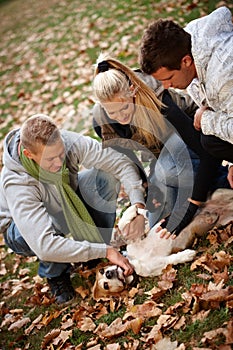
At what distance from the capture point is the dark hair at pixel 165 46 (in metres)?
2.68

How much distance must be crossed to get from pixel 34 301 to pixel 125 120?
1.53 metres

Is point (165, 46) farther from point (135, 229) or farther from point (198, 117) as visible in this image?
point (135, 229)

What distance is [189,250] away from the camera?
→ 3.05m

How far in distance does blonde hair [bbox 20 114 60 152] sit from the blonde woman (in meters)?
0.40

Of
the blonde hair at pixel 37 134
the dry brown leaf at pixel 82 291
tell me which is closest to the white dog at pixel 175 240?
the dry brown leaf at pixel 82 291

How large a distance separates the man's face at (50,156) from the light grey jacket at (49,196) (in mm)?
154

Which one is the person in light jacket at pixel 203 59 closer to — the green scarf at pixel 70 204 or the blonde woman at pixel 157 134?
the blonde woman at pixel 157 134

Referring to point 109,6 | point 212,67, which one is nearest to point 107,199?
point 212,67

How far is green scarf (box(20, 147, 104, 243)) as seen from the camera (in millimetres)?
3203

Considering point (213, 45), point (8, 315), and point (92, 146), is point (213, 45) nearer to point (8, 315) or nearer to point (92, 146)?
point (92, 146)

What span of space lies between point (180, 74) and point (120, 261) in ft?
4.08

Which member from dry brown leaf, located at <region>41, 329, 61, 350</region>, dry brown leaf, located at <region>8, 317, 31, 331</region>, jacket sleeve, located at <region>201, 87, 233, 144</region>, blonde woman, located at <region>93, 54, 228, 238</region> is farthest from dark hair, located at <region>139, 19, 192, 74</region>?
dry brown leaf, located at <region>8, 317, 31, 331</region>

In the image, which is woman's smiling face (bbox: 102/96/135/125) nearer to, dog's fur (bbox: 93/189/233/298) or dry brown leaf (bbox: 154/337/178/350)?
dog's fur (bbox: 93/189/233/298)

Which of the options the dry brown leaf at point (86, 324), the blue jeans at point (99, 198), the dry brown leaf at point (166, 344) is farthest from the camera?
the blue jeans at point (99, 198)
